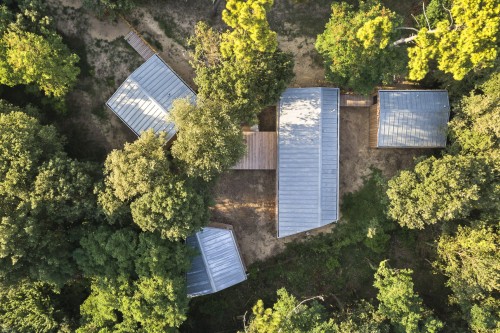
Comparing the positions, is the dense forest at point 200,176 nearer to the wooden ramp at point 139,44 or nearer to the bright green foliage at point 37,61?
the bright green foliage at point 37,61

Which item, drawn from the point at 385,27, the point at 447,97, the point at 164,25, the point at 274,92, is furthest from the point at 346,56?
the point at 164,25

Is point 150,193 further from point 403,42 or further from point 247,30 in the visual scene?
point 403,42

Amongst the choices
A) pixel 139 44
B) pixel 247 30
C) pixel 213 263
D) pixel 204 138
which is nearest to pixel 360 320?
pixel 213 263

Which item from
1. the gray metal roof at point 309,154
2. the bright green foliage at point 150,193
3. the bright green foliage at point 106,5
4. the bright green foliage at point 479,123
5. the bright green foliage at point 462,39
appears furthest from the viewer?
the gray metal roof at point 309,154

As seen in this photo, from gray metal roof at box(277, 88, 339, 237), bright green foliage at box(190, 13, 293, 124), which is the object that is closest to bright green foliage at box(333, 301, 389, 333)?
gray metal roof at box(277, 88, 339, 237)

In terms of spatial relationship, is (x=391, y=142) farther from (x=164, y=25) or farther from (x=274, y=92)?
(x=164, y=25)

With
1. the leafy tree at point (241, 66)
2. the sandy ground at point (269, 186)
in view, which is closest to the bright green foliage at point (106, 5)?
the leafy tree at point (241, 66)

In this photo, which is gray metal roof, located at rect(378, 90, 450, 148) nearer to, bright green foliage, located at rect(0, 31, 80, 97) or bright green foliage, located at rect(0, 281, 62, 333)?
bright green foliage, located at rect(0, 31, 80, 97)
